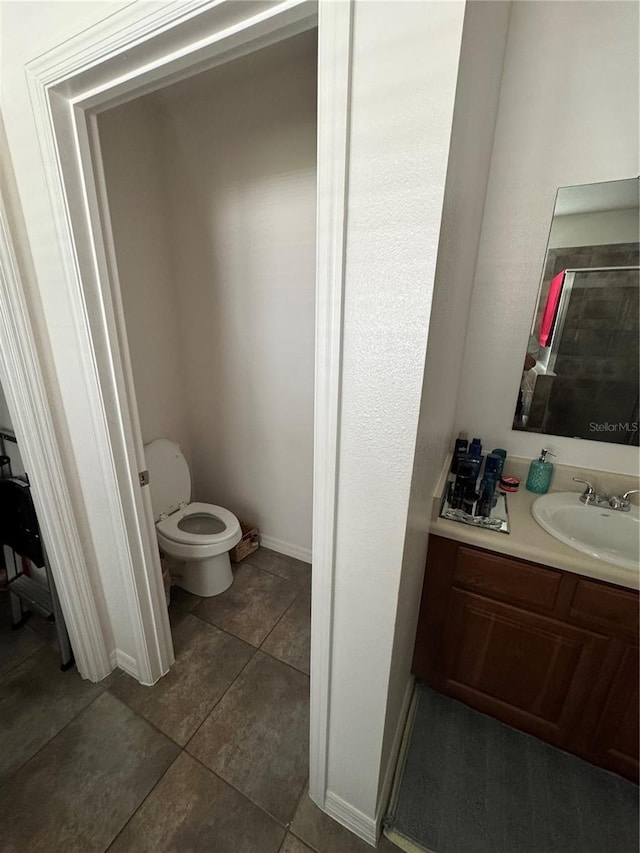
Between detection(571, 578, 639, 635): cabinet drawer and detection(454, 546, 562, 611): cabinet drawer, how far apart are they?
2.4 inches

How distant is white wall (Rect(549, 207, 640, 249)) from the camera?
3.76 ft

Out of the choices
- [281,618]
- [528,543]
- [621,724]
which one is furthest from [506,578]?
[281,618]

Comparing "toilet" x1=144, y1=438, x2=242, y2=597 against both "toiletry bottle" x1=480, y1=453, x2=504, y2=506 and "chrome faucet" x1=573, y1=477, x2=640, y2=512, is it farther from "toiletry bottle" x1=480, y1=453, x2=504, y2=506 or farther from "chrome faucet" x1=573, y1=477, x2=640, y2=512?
"chrome faucet" x1=573, y1=477, x2=640, y2=512

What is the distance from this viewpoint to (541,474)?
4.50 ft

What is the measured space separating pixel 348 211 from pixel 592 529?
1.39 metres

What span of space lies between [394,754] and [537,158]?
215cm

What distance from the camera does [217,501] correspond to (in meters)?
2.38

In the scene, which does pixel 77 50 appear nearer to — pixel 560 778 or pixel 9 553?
pixel 9 553

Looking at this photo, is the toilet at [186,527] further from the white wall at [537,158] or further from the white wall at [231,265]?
the white wall at [537,158]

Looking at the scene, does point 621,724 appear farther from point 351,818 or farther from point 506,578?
point 351,818

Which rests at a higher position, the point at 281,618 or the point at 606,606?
the point at 606,606

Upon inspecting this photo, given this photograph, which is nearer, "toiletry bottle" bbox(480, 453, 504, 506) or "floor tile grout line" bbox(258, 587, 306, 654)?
"toiletry bottle" bbox(480, 453, 504, 506)

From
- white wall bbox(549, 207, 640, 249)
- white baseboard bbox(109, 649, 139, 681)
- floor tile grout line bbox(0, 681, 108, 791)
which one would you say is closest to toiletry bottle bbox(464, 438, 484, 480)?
white wall bbox(549, 207, 640, 249)

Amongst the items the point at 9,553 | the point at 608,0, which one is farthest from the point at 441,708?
the point at 608,0
